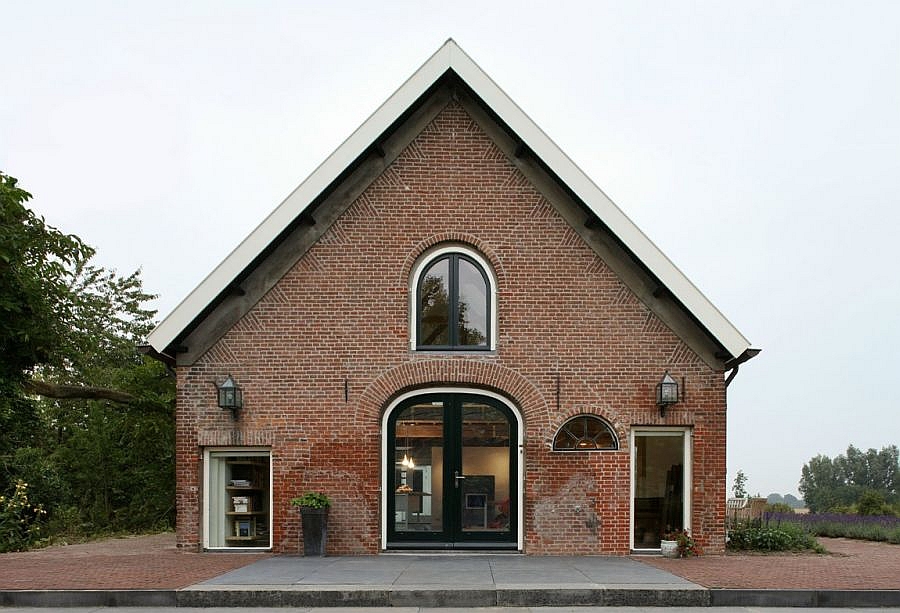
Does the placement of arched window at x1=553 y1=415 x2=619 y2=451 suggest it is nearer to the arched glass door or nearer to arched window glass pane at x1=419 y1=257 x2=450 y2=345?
the arched glass door

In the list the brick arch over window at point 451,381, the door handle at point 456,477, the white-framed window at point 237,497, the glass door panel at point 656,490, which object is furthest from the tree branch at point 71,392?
the glass door panel at point 656,490

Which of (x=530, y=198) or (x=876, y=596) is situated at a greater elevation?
(x=530, y=198)

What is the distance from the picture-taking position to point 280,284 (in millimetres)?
14078

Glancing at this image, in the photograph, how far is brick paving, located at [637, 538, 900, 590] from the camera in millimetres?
10751

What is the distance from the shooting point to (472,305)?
1422cm

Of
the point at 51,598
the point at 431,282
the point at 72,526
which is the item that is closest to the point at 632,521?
the point at 431,282

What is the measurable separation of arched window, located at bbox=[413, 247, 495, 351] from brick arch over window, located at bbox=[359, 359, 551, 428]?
37 centimetres

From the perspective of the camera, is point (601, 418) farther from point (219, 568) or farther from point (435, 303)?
point (219, 568)

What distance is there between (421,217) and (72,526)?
465 inches

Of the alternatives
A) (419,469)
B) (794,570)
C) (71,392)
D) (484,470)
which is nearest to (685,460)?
(794,570)

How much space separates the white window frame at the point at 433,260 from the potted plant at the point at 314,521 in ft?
9.22

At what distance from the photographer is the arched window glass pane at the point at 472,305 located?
1416 cm

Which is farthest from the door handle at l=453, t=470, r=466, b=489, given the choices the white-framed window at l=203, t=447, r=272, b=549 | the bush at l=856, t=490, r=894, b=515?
the bush at l=856, t=490, r=894, b=515

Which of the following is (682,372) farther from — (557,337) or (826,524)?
(826,524)
